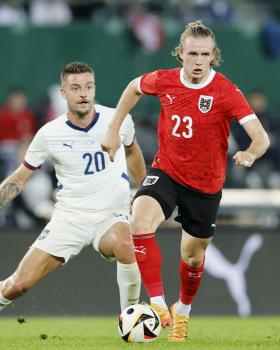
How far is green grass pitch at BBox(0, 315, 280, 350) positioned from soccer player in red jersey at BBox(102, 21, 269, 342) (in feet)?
1.49

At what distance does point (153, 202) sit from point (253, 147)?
979 mm

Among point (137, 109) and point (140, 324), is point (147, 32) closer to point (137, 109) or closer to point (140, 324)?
point (137, 109)

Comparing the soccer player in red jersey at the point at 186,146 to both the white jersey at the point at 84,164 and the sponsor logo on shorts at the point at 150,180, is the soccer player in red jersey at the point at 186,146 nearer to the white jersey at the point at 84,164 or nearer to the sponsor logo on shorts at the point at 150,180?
the sponsor logo on shorts at the point at 150,180

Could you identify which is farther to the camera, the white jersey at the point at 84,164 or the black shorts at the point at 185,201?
the white jersey at the point at 84,164

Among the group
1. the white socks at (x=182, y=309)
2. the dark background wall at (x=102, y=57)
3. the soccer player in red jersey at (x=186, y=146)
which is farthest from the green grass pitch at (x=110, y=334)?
the dark background wall at (x=102, y=57)

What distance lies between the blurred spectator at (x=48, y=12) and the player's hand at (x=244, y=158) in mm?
10787

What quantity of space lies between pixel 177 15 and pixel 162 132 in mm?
10054

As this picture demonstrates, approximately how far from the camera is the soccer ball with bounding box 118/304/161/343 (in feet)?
27.5

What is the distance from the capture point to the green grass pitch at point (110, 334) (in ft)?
27.7

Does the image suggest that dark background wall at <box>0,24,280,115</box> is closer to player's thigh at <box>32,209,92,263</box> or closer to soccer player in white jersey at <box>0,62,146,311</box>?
soccer player in white jersey at <box>0,62,146,311</box>

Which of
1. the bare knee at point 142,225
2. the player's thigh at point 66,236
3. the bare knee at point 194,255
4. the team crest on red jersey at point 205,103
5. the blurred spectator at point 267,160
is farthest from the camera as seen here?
the blurred spectator at point 267,160

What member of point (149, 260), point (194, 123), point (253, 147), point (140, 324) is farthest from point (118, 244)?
point (253, 147)

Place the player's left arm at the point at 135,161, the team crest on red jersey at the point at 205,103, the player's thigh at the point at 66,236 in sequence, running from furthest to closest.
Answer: the player's left arm at the point at 135,161, the player's thigh at the point at 66,236, the team crest on red jersey at the point at 205,103

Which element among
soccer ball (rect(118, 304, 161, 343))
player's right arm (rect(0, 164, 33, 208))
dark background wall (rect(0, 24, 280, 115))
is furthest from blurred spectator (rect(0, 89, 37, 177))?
soccer ball (rect(118, 304, 161, 343))
